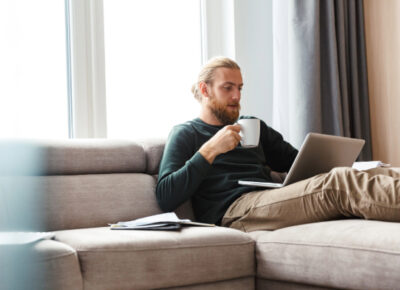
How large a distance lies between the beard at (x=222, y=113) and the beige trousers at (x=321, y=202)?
0.44m

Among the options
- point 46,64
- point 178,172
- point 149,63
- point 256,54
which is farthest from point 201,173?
point 256,54

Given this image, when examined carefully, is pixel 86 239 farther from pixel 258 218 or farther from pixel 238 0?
pixel 238 0

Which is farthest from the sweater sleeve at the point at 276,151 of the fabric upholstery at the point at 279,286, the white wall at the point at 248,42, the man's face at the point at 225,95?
the fabric upholstery at the point at 279,286

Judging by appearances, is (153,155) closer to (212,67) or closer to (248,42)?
(212,67)

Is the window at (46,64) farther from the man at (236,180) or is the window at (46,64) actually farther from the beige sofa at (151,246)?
the man at (236,180)

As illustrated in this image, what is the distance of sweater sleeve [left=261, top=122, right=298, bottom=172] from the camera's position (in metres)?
2.61

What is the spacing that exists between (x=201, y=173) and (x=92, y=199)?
0.44 meters

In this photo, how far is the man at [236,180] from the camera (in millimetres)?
→ 1724

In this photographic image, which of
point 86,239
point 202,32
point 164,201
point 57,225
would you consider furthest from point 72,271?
point 202,32

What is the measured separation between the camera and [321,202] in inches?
71.2

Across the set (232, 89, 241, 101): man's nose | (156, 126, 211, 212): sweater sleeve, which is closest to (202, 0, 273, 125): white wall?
(232, 89, 241, 101): man's nose

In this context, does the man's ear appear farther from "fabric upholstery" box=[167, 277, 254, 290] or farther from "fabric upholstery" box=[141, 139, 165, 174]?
"fabric upholstery" box=[167, 277, 254, 290]

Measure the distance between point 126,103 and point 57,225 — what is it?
108 cm

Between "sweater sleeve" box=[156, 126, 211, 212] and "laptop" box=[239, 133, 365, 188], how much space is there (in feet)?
0.61
